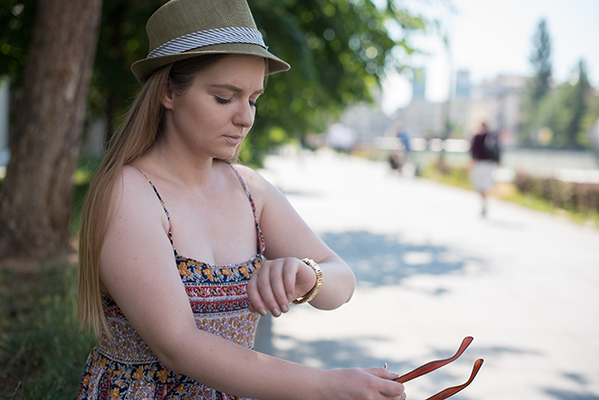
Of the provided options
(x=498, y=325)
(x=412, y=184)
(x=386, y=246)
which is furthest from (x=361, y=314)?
(x=412, y=184)

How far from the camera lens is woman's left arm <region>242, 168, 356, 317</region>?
133 centimetres

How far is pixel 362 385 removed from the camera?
51.6 inches

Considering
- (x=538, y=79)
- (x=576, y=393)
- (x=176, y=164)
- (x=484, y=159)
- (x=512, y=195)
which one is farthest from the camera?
(x=538, y=79)

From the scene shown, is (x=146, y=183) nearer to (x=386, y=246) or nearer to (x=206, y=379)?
(x=206, y=379)

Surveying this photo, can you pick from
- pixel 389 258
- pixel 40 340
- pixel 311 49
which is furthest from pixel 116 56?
pixel 40 340

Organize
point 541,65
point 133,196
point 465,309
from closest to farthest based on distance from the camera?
1. point 133,196
2. point 465,309
3. point 541,65

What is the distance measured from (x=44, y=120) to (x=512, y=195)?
39.5 ft

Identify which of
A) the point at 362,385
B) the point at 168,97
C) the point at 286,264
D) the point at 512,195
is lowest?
the point at 512,195

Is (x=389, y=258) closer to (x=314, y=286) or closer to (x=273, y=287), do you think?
(x=314, y=286)

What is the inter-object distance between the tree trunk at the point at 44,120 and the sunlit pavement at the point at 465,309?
2617 mm

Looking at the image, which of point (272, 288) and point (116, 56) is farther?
point (116, 56)

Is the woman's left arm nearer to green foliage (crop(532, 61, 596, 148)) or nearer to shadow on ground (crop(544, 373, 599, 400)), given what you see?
shadow on ground (crop(544, 373, 599, 400))

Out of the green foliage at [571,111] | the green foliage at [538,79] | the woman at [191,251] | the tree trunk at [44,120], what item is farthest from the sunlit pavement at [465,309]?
the green foliage at [538,79]

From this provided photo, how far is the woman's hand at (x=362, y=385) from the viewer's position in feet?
4.25
